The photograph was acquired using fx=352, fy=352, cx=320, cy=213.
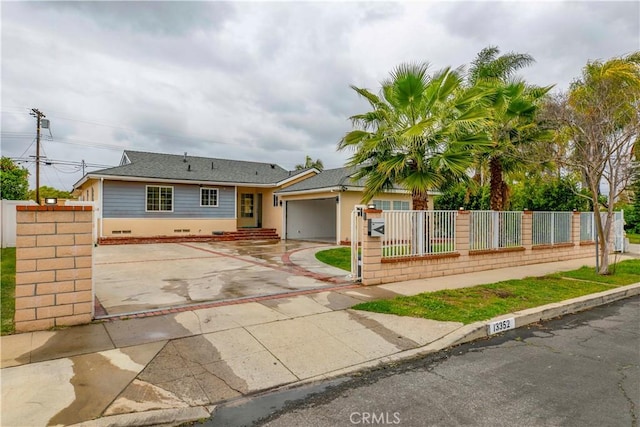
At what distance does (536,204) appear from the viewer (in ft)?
57.0

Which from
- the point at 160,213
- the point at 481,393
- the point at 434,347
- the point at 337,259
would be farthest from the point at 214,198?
the point at 481,393

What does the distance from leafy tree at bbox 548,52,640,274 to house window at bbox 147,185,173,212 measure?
1834 centimetres

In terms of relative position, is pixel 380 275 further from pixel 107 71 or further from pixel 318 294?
pixel 107 71

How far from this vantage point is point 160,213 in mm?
19688

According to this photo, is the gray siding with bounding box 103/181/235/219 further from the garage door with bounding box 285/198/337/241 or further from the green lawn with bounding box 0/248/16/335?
the green lawn with bounding box 0/248/16/335

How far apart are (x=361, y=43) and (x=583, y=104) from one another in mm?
6822

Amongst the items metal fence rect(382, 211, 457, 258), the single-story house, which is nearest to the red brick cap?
metal fence rect(382, 211, 457, 258)

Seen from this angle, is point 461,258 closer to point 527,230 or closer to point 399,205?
point 527,230

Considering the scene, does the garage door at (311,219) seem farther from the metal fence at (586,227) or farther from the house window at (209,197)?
the metal fence at (586,227)

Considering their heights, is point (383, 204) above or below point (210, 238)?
above

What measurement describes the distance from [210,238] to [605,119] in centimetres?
1809

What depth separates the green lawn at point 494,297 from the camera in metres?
6.02

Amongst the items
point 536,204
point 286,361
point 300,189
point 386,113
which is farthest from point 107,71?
point 536,204

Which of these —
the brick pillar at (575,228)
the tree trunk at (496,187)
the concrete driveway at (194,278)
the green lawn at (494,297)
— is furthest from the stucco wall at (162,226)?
the brick pillar at (575,228)
